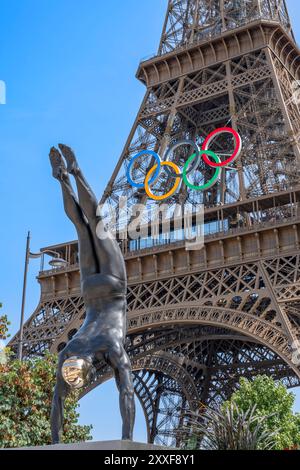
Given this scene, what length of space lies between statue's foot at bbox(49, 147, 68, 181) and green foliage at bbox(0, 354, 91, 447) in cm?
1124

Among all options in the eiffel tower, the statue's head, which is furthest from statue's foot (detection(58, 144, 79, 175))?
the eiffel tower

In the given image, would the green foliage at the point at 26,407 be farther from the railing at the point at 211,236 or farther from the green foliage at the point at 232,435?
the railing at the point at 211,236

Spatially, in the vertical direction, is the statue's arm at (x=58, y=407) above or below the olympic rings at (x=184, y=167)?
below

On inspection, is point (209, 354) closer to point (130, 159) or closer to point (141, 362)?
point (141, 362)

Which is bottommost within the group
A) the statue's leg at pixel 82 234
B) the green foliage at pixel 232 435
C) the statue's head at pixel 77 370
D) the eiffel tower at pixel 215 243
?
the green foliage at pixel 232 435

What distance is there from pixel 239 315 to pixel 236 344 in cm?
1377

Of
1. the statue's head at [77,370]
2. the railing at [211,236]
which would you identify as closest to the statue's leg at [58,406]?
the statue's head at [77,370]

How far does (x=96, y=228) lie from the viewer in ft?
37.8

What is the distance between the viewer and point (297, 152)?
33.9 meters

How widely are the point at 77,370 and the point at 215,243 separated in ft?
74.2

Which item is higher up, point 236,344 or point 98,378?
point 236,344

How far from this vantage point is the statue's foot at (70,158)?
11.6 m

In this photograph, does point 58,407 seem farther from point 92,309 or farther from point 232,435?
point 232,435
